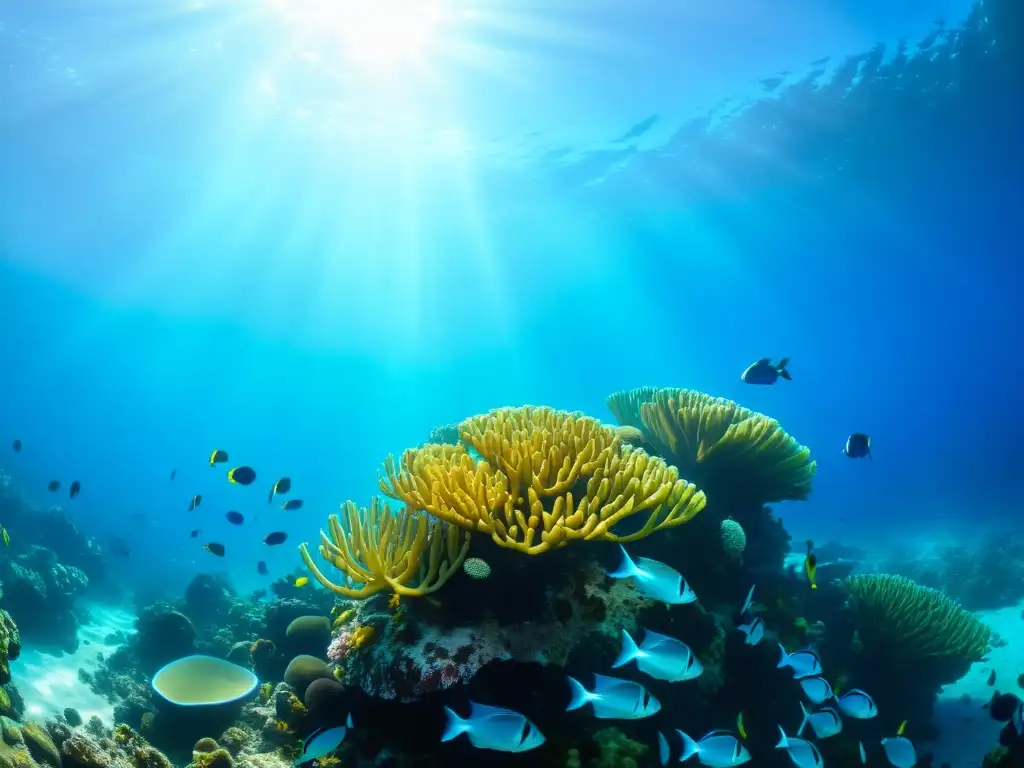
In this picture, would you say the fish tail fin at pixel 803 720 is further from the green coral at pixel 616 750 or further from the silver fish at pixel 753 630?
the green coral at pixel 616 750

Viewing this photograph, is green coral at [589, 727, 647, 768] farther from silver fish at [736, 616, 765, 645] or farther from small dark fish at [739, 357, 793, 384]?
small dark fish at [739, 357, 793, 384]

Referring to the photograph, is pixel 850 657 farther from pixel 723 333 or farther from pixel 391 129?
pixel 723 333

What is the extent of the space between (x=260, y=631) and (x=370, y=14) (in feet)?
87.1

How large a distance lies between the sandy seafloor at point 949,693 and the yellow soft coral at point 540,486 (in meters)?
5.90

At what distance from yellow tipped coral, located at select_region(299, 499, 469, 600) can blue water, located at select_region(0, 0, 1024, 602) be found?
83.5ft

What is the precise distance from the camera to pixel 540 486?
3.97 meters

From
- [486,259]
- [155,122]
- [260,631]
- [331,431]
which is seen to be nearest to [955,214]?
[486,259]

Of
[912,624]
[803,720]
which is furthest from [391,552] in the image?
[912,624]

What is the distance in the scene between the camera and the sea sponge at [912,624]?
6672mm

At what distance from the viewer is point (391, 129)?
3306 centimetres

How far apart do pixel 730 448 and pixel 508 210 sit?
39.0 m

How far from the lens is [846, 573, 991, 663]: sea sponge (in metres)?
6.67

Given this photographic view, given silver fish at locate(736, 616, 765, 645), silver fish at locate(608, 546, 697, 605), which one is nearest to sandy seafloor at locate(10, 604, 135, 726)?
silver fish at locate(608, 546, 697, 605)

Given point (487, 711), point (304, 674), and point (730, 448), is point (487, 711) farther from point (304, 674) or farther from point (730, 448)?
point (730, 448)
